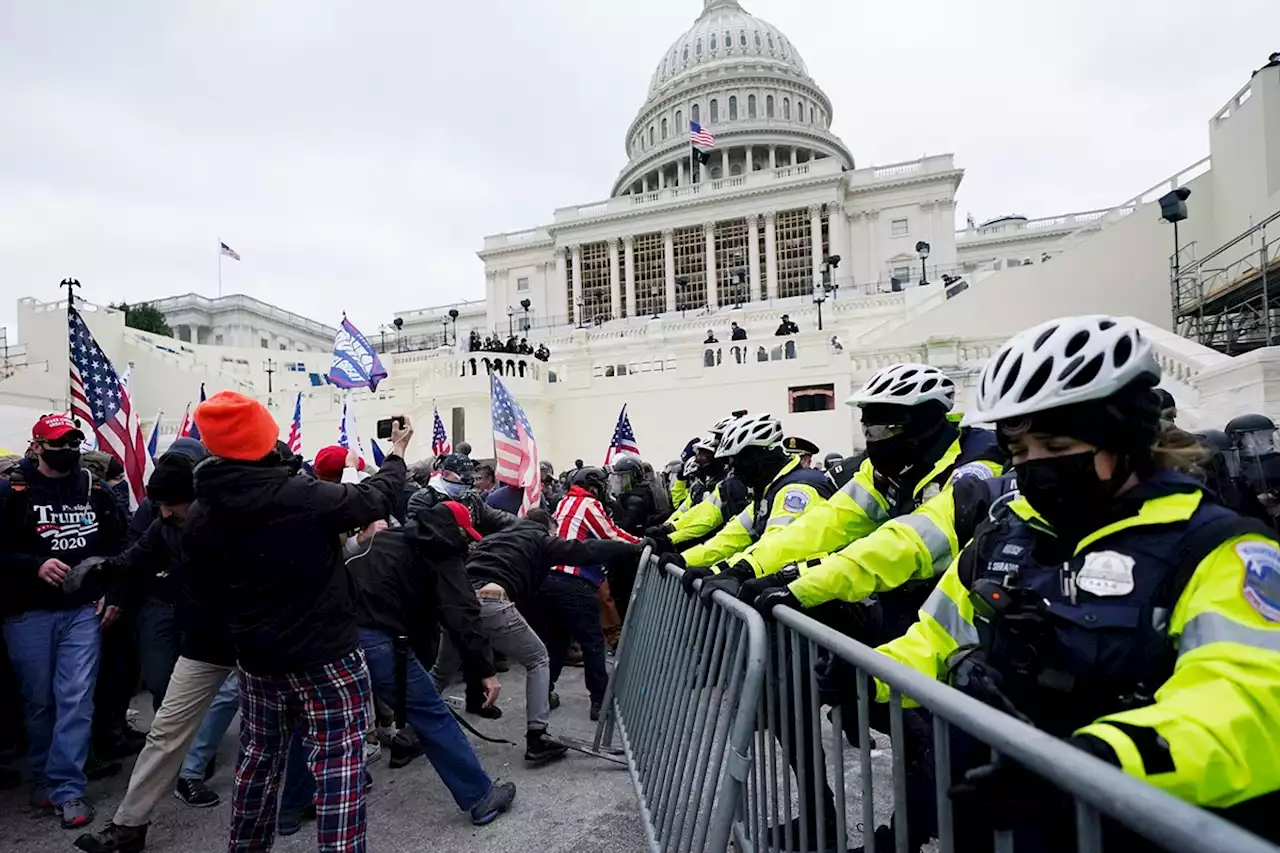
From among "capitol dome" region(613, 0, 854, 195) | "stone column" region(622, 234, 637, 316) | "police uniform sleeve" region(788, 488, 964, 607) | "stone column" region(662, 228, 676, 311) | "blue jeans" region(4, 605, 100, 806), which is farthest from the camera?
"capitol dome" region(613, 0, 854, 195)

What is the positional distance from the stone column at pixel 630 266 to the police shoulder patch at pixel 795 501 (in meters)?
56.2

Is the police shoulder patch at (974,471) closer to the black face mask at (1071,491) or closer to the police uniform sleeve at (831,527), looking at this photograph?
the police uniform sleeve at (831,527)

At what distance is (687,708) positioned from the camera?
3.09 meters

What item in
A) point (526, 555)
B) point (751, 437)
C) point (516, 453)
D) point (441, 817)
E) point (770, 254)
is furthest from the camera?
point (770, 254)

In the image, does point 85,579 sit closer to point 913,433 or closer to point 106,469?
point 106,469

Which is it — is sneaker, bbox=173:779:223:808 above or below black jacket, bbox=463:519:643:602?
below

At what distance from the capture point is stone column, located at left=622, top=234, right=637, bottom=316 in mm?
59781

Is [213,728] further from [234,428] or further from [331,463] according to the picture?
[234,428]

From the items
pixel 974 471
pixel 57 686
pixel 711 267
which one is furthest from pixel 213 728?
pixel 711 267

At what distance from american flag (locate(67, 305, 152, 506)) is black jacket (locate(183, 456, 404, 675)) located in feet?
14.9

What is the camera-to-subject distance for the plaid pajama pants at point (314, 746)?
2.97m

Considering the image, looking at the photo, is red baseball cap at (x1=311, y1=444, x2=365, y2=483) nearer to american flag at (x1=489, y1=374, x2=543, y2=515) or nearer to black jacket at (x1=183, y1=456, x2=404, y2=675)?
black jacket at (x1=183, y1=456, x2=404, y2=675)

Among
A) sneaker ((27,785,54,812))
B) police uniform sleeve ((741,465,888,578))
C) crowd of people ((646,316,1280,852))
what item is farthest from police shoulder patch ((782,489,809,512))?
sneaker ((27,785,54,812))

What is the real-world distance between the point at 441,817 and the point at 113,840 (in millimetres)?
1522
